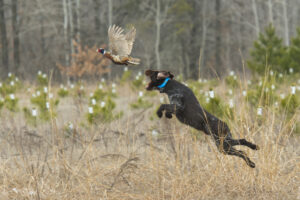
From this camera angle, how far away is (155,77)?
1.72 m

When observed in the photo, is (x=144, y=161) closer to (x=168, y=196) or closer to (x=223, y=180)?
(x=168, y=196)

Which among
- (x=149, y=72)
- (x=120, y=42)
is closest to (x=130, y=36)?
(x=120, y=42)

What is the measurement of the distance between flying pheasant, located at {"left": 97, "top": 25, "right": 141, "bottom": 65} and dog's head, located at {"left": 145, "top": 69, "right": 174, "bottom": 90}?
10 cm

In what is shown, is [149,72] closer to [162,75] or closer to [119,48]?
[162,75]

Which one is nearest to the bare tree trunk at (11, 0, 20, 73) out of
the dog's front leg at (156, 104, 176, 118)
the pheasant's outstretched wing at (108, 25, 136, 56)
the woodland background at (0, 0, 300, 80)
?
the woodland background at (0, 0, 300, 80)

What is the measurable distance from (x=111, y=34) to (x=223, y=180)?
155 centimetres

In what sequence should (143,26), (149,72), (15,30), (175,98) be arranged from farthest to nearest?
(143,26), (15,30), (175,98), (149,72)

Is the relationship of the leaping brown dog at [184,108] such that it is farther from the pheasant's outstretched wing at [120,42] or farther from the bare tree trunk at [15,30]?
the bare tree trunk at [15,30]

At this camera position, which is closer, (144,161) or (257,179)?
(257,179)

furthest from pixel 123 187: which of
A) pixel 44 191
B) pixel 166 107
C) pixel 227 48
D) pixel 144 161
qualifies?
pixel 227 48

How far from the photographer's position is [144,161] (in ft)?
11.4

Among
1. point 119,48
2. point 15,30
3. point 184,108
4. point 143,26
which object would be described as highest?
point 143,26

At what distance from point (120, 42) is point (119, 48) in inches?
1.7

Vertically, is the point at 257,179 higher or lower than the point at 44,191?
higher
